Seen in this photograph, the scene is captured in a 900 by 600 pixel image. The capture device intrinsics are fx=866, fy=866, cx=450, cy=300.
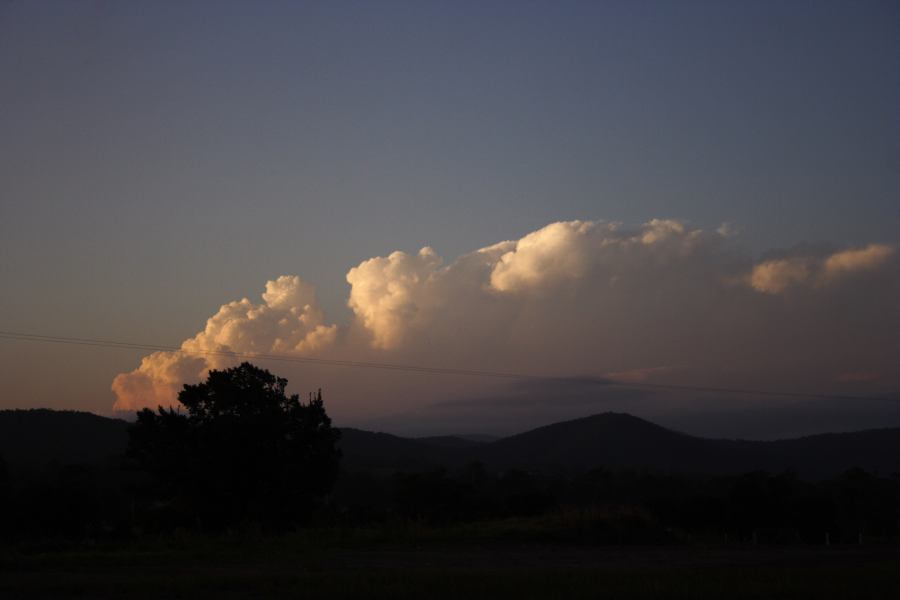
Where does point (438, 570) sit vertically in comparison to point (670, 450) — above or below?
above

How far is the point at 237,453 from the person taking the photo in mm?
40562

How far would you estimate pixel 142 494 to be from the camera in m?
42.2

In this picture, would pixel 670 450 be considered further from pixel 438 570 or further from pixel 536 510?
pixel 438 570

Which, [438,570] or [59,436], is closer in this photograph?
[438,570]

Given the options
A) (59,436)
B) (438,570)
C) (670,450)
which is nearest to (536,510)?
(438,570)

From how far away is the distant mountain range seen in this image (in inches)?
4518

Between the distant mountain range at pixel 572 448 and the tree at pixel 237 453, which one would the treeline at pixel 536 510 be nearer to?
the tree at pixel 237 453

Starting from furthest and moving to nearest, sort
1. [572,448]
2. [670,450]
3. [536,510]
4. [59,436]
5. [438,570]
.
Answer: [572,448] → [670,450] → [59,436] → [536,510] → [438,570]

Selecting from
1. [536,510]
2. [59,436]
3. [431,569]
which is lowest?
[536,510]

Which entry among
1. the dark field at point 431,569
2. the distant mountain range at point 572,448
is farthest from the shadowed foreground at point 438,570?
the distant mountain range at point 572,448

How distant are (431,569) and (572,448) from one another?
139565 millimetres

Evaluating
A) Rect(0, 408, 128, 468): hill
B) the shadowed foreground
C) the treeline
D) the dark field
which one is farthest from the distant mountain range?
the shadowed foreground

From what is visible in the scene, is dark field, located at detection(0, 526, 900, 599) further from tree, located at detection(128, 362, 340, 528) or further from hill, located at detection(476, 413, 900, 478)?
hill, located at detection(476, 413, 900, 478)

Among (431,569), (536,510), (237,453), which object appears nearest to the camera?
(431,569)
